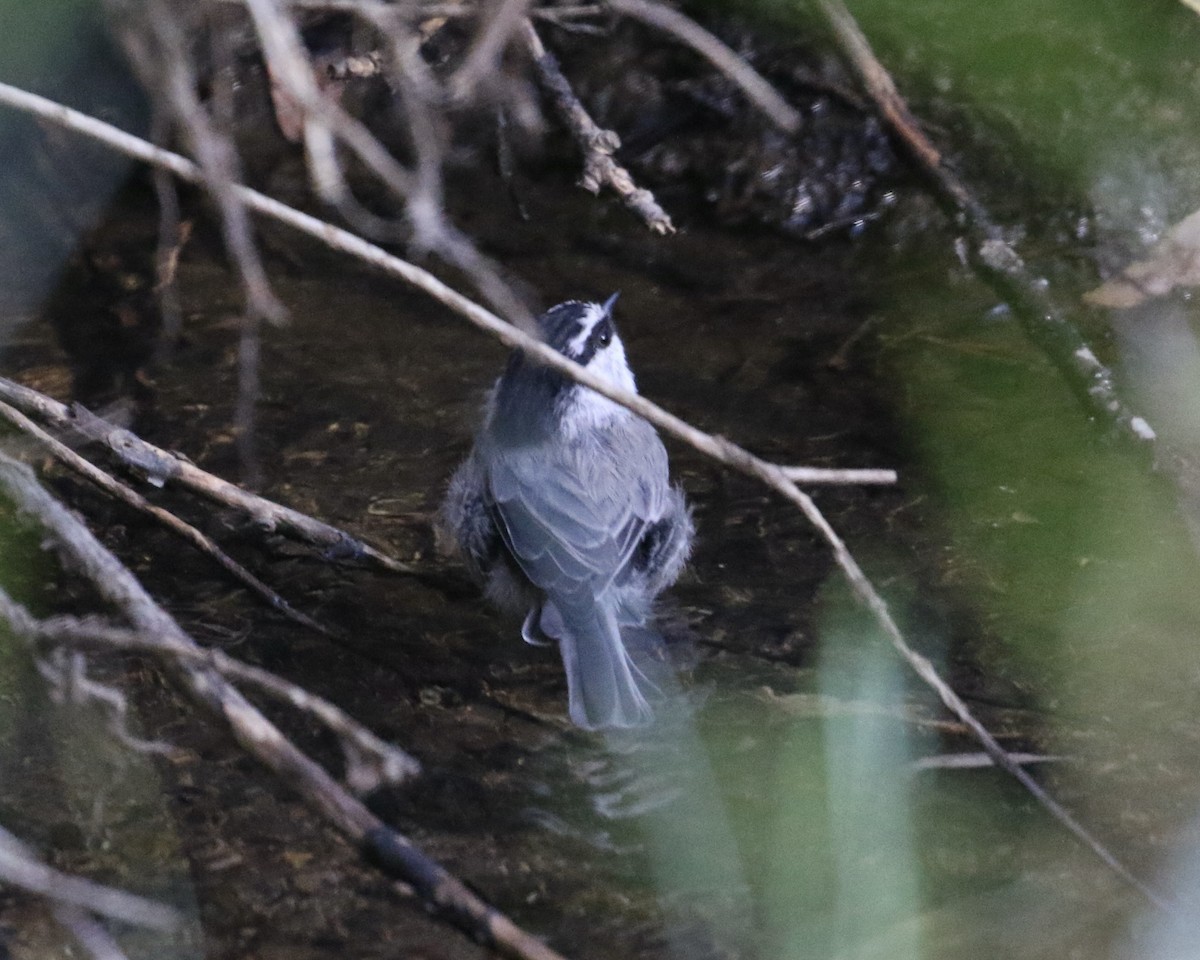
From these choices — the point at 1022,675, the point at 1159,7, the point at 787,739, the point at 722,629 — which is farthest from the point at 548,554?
the point at 1159,7

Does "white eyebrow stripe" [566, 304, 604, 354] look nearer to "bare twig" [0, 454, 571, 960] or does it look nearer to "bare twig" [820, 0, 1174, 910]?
"bare twig" [820, 0, 1174, 910]

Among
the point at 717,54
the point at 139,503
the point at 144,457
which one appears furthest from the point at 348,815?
the point at 144,457

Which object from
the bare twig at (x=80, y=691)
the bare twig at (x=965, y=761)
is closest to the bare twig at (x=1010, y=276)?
the bare twig at (x=965, y=761)

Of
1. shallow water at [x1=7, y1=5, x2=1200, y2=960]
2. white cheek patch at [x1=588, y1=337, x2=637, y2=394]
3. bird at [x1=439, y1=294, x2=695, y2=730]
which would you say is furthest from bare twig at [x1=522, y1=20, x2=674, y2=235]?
shallow water at [x1=7, y1=5, x2=1200, y2=960]

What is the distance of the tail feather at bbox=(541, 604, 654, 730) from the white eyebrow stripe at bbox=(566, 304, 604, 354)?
3.30 ft

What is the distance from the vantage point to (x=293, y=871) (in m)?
3.59

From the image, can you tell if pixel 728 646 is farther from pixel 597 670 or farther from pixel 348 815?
pixel 348 815

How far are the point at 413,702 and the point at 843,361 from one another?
248cm

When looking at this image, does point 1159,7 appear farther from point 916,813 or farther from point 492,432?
point 916,813

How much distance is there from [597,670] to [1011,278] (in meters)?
2.15

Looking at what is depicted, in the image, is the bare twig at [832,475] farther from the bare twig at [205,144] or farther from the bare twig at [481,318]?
the bare twig at [205,144]

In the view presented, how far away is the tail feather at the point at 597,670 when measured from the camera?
14.0 ft

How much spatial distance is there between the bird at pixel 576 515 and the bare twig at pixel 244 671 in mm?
1771

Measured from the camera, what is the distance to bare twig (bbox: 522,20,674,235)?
135 inches
